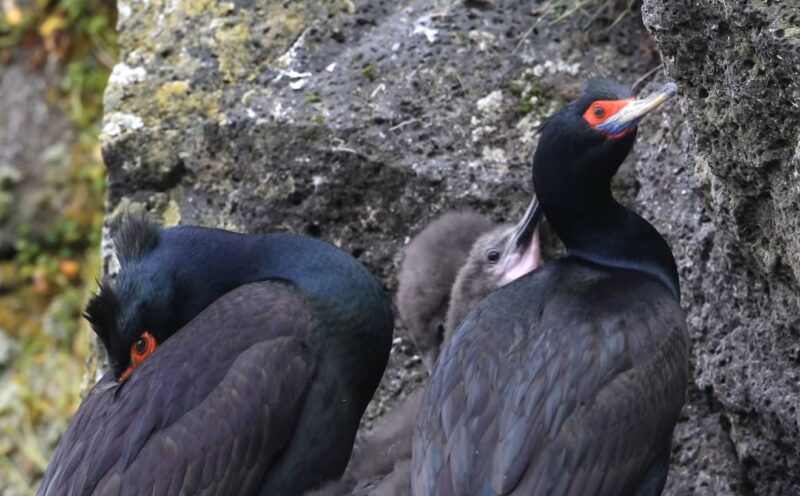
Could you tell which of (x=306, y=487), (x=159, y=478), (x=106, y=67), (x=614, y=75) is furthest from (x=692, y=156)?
(x=106, y=67)

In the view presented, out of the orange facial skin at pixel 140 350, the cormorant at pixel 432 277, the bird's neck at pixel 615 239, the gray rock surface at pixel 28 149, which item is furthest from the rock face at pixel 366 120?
the gray rock surface at pixel 28 149

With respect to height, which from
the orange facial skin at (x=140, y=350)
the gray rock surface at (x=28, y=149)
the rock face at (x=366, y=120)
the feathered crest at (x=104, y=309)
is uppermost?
the feathered crest at (x=104, y=309)

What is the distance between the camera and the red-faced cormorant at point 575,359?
14.5 feet

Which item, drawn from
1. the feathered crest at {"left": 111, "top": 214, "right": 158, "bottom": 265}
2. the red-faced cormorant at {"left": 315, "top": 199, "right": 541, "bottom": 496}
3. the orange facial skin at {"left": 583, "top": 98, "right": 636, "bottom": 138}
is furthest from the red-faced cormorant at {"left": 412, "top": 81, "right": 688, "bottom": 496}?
the feathered crest at {"left": 111, "top": 214, "right": 158, "bottom": 265}

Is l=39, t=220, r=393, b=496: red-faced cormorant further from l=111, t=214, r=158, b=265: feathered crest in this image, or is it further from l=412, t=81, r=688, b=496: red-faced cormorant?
l=412, t=81, r=688, b=496: red-faced cormorant

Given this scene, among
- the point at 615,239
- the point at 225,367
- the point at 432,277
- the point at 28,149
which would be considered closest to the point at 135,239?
the point at 225,367

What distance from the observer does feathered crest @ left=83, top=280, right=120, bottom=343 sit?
5.14m

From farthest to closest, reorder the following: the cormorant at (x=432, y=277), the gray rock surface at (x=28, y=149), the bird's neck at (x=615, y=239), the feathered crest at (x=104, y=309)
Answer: the gray rock surface at (x=28, y=149)
the cormorant at (x=432, y=277)
the feathered crest at (x=104, y=309)
the bird's neck at (x=615, y=239)

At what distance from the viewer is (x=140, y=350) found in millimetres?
5230

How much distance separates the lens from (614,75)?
6262 mm

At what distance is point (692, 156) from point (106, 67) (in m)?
5.17

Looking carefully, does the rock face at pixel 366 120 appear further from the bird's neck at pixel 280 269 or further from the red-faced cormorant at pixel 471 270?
the bird's neck at pixel 280 269

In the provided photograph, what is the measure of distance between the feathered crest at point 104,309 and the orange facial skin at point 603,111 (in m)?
1.63

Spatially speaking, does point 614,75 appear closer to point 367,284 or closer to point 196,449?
point 367,284
